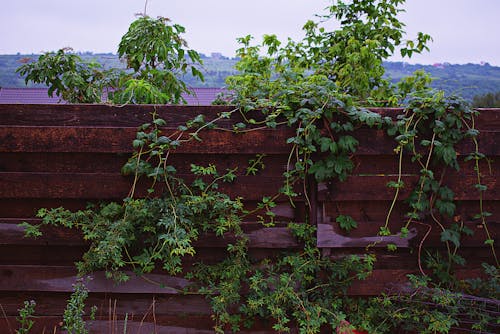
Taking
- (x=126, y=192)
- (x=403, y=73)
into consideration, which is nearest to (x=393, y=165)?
(x=403, y=73)

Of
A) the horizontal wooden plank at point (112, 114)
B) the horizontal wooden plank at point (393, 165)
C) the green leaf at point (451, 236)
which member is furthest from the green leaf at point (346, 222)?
the horizontal wooden plank at point (112, 114)

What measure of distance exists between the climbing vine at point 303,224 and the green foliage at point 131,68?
0.40 meters

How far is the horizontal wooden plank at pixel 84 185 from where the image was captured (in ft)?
8.73

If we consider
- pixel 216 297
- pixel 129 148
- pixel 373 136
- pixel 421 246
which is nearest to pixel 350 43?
pixel 373 136

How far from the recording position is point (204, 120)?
265 centimetres

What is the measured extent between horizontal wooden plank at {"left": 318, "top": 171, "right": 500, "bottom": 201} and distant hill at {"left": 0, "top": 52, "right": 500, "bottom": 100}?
0.50 meters

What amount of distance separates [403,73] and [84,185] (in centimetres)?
→ 268

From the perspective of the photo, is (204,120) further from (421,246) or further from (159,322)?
(421,246)

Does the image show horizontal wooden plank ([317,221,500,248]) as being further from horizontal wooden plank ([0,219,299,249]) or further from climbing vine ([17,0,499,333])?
horizontal wooden plank ([0,219,299,249])

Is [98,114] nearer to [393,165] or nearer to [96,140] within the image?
[96,140]

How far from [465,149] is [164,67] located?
81.0 inches

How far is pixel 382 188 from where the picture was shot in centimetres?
269

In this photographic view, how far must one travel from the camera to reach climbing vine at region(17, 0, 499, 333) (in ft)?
8.36

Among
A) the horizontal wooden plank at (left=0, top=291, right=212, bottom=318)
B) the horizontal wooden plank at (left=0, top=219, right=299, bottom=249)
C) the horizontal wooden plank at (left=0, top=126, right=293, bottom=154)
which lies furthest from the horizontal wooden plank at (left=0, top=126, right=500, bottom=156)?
the horizontal wooden plank at (left=0, top=291, right=212, bottom=318)
